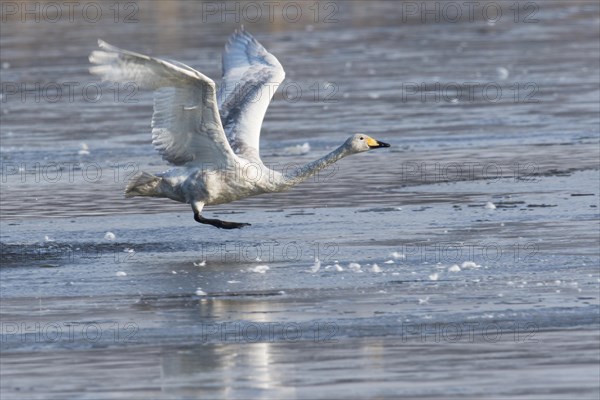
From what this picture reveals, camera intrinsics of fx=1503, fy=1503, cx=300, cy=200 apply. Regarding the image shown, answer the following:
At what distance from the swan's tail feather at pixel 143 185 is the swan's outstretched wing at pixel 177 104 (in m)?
0.21

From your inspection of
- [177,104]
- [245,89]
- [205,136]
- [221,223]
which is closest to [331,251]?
[221,223]

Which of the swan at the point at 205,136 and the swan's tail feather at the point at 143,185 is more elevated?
the swan at the point at 205,136

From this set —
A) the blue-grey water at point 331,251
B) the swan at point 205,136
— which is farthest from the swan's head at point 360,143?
the blue-grey water at point 331,251

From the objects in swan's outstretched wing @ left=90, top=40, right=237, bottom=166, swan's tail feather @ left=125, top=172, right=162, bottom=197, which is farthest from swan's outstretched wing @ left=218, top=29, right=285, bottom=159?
swan's tail feather @ left=125, top=172, right=162, bottom=197

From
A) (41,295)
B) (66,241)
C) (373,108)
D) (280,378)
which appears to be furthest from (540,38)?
(280,378)

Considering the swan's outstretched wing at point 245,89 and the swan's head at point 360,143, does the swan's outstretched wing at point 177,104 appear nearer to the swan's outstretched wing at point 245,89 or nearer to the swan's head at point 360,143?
the swan's outstretched wing at point 245,89

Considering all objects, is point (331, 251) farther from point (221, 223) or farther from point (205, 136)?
point (205, 136)

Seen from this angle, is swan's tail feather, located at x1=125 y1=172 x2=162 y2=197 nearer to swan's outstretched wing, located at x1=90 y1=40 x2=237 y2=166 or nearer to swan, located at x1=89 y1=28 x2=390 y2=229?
swan, located at x1=89 y1=28 x2=390 y2=229

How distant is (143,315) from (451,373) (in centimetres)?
231

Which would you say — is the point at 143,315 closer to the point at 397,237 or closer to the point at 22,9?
the point at 397,237

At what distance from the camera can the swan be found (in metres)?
9.98

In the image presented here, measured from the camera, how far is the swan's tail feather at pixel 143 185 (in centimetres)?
1123

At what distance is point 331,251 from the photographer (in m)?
10.8

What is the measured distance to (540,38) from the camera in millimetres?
28344
